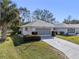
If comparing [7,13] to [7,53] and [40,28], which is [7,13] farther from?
A: [7,53]

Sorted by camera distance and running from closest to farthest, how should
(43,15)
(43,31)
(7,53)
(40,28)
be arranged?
(7,53)
(40,28)
(43,31)
(43,15)

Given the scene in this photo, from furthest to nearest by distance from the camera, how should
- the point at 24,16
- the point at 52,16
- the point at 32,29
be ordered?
the point at 52,16 → the point at 24,16 → the point at 32,29

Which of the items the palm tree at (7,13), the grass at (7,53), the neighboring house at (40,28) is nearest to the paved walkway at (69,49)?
the grass at (7,53)

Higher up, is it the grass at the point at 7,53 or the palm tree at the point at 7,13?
the palm tree at the point at 7,13

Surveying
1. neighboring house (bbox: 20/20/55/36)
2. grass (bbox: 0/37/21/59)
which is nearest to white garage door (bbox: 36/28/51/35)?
neighboring house (bbox: 20/20/55/36)

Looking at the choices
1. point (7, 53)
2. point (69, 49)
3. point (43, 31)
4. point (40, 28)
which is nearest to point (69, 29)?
point (43, 31)

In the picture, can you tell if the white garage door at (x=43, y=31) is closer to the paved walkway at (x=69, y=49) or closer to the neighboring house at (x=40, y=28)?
the neighboring house at (x=40, y=28)

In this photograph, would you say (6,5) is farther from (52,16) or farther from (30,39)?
(52,16)

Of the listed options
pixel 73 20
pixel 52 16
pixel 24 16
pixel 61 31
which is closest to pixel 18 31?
pixel 61 31

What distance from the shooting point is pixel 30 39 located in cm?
3538

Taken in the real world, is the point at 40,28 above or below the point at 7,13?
below

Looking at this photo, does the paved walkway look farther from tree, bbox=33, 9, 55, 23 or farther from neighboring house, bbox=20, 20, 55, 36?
tree, bbox=33, 9, 55, 23

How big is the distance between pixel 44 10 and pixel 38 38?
72.5 meters

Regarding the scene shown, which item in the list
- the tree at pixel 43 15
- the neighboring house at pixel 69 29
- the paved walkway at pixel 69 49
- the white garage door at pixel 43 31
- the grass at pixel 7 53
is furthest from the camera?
the tree at pixel 43 15
